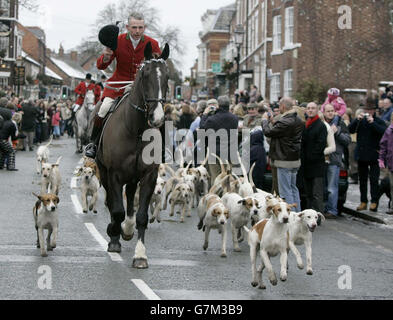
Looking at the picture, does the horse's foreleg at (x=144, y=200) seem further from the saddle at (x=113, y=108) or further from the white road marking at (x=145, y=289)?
the white road marking at (x=145, y=289)

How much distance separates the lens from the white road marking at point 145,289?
691 centimetres

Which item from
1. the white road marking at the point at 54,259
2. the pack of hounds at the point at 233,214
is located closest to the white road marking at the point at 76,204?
the pack of hounds at the point at 233,214

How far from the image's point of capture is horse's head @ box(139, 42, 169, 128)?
824 centimetres

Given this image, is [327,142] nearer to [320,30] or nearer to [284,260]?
[284,260]

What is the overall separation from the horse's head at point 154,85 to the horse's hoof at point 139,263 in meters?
1.46

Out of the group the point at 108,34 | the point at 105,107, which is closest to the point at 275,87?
the point at 105,107

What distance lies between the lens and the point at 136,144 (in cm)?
896

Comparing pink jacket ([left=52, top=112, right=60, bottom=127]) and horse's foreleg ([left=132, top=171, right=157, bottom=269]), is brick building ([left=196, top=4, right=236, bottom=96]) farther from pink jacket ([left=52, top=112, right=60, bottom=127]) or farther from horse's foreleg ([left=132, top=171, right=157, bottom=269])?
horse's foreleg ([left=132, top=171, right=157, bottom=269])

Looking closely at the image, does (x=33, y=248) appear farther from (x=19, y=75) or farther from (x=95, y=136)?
(x=19, y=75)

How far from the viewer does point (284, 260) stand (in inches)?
308

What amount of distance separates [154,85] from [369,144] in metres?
7.41

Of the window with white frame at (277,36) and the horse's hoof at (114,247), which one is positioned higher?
the window with white frame at (277,36)

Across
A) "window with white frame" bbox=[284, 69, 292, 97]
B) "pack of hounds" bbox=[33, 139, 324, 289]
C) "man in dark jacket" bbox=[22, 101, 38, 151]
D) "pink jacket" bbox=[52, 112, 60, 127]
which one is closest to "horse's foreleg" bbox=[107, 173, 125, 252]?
"pack of hounds" bbox=[33, 139, 324, 289]
